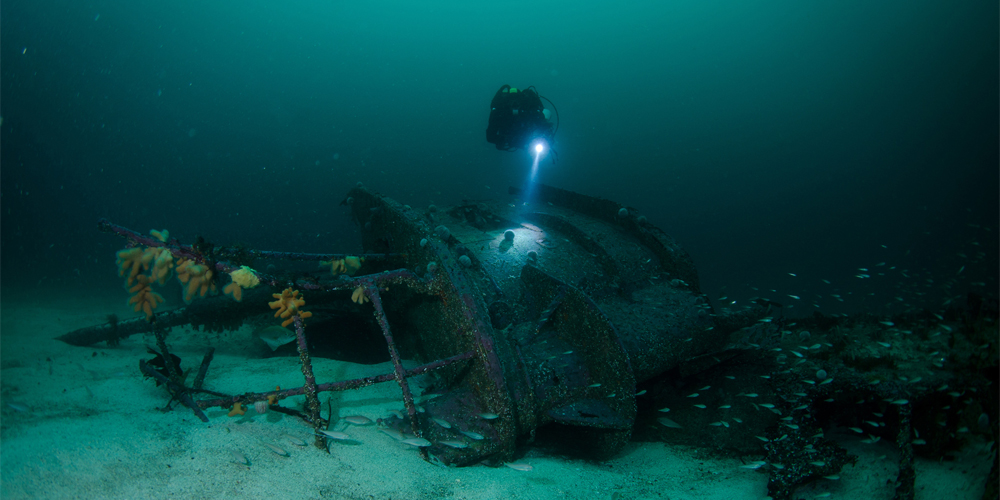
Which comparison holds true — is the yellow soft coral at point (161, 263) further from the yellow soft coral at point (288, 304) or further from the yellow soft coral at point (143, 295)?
the yellow soft coral at point (288, 304)

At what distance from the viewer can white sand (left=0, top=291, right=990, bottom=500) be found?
8.25 feet

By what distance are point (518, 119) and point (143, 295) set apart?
24.0 feet

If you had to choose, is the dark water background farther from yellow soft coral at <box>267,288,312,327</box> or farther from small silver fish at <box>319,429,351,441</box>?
small silver fish at <box>319,429,351,441</box>

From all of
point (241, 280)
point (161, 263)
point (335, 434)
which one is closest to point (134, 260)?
point (161, 263)

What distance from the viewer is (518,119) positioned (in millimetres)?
8578

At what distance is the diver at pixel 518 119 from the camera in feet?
28.0

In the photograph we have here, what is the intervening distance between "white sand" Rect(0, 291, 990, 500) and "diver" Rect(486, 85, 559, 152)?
20.1ft

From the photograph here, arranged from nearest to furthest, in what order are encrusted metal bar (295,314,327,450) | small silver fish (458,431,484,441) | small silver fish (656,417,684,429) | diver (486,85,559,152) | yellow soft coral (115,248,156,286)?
yellow soft coral (115,248,156,286) < encrusted metal bar (295,314,327,450) < small silver fish (458,431,484,441) < small silver fish (656,417,684,429) < diver (486,85,559,152)

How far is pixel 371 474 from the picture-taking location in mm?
2875

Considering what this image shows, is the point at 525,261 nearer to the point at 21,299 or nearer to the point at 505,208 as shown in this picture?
the point at 505,208

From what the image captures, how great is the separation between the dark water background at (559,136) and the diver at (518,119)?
24.4m

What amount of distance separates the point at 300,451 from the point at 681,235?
5856 centimetres

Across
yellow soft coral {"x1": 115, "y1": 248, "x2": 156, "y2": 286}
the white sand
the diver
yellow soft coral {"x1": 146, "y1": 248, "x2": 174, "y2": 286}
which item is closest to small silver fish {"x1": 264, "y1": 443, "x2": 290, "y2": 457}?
the white sand

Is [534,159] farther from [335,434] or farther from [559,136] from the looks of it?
[559,136]
